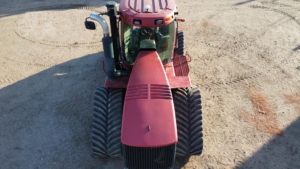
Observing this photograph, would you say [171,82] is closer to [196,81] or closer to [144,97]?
[144,97]

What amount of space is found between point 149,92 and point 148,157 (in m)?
0.91

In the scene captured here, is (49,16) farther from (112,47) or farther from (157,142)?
(157,142)

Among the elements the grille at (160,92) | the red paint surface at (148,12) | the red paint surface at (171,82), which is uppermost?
the red paint surface at (148,12)

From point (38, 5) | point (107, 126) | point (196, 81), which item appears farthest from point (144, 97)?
point (38, 5)

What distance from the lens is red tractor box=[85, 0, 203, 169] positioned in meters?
3.87

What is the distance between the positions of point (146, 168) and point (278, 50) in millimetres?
5894

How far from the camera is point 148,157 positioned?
3936mm

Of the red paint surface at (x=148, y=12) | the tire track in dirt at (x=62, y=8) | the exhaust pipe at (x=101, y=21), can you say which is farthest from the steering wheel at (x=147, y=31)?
the tire track in dirt at (x=62, y=8)

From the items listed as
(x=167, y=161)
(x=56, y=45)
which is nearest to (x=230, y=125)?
(x=167, y=161)

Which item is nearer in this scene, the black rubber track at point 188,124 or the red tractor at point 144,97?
the red tractor at point 144,97

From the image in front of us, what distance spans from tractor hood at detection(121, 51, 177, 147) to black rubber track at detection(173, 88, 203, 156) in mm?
611

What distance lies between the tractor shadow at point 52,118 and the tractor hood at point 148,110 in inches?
53.5

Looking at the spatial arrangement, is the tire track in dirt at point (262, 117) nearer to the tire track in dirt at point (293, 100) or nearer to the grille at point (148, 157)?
the tire track in dirt at point (293, 100)

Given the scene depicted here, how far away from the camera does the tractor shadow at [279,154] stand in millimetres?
4992
